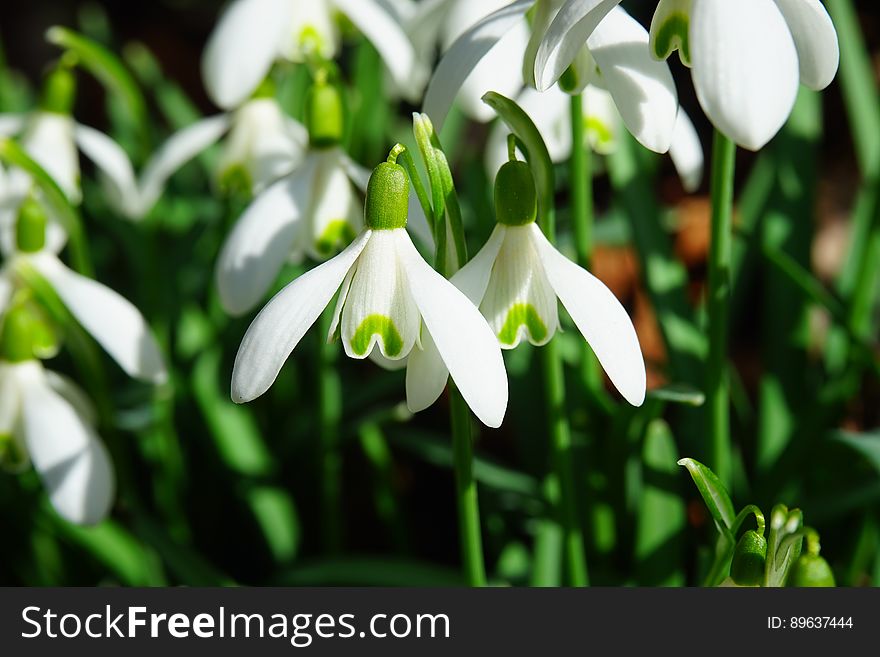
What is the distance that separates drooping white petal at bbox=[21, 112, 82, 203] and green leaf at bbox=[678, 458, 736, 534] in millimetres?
861

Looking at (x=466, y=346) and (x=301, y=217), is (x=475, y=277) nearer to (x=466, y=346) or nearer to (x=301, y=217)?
(x=466, y=346)

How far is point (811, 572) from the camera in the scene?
0.76 m

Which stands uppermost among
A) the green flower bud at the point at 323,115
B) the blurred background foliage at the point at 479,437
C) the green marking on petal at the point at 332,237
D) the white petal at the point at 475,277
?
the green flower bud at the point at 323,115

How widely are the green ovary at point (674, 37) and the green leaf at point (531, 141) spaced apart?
0.35ft

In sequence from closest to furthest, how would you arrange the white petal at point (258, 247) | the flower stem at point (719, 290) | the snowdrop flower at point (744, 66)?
the snowdrop flower at point (744, 66)
the flower stem at point (719, 290)
the white petal at point (258, 247)

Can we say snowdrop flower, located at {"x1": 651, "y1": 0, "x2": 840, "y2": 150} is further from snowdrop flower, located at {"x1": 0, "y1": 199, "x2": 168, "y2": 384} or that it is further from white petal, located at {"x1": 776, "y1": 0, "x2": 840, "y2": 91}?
snowdrop flower, located at {"x1": 0, "y1": 199, "x2": 168, "y2": 384}

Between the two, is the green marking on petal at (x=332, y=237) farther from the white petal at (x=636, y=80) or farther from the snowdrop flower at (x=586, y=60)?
the white petal at (x=636, y=80)

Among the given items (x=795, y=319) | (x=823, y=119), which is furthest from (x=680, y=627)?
(x=823, y=119)

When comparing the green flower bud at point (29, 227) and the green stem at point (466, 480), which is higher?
the green flower bud at point (29, 227)

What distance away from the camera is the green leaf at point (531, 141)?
0.75 m

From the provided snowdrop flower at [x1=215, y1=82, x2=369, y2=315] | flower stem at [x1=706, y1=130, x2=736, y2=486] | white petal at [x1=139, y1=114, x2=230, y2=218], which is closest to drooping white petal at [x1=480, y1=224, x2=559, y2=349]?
flower stem at [x1=706, y1=130, x2=736, y2=486]

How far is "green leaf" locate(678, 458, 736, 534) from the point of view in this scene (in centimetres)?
77

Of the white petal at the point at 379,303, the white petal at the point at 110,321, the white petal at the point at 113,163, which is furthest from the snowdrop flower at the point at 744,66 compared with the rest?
the white petal at the point at 113,163

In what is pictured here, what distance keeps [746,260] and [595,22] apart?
34.4 inches
